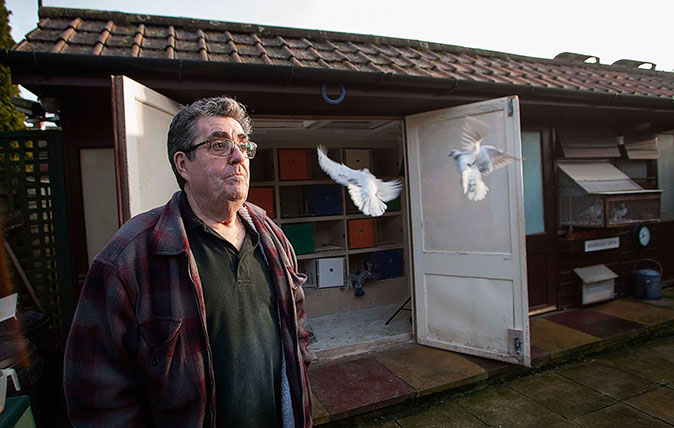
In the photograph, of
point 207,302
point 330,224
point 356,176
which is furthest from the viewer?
point 330,224

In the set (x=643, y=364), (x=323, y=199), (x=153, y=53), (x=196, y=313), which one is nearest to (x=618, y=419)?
(x=643, y=364)

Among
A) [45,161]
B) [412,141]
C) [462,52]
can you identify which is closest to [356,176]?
[412,141]

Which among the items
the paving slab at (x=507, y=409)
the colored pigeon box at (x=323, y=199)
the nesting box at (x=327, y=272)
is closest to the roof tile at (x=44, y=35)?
the colored pigeon box at (x=323, y=199)

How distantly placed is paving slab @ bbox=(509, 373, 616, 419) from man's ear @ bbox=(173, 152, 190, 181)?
315cm

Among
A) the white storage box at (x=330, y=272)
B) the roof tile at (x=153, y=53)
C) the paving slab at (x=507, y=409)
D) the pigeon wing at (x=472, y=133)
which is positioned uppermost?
the roof tile at (x=153, y=53)

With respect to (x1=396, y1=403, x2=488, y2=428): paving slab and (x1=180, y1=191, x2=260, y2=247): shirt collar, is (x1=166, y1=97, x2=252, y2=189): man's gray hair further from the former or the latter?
(x1=396, y1=403, x2=488, y2=428): paving slab

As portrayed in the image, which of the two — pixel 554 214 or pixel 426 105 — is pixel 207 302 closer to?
pixel 426 105

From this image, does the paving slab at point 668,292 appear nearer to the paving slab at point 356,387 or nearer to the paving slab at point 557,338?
the paving slab at point 557,338

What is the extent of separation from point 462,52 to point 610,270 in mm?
3625

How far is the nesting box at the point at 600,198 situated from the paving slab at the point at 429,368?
8.45ft

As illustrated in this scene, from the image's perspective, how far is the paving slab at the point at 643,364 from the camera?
326 centimetres

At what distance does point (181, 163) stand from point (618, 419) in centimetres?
340

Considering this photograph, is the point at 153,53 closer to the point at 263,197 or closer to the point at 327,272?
the point at 263,197

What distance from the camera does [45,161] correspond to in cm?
301
